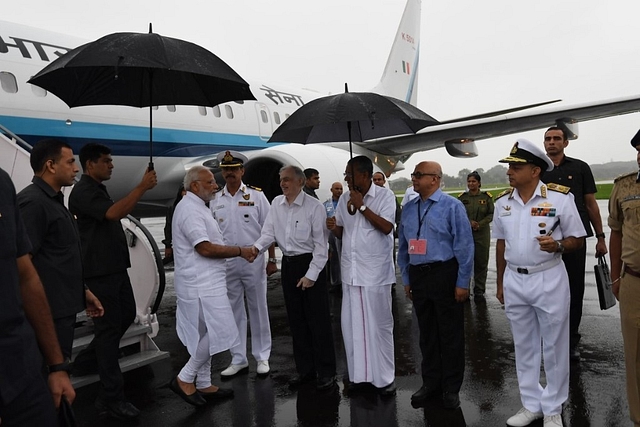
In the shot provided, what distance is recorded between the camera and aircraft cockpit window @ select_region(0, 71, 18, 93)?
245 inches

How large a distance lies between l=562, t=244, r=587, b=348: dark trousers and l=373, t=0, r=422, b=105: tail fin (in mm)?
12028

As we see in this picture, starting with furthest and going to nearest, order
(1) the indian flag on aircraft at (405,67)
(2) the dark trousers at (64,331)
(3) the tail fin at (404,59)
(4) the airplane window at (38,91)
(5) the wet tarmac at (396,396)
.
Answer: (1) the indian flag on aircraft at (405,67), (3) the tail fin at (404,59), (4) the airplane window at (38,91), (5) the wet tarmac at (396,396), (2) the dark trousers at (64,331)

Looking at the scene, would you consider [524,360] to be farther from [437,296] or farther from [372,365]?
[372,365]

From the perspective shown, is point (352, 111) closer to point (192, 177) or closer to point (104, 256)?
point (192, 177)

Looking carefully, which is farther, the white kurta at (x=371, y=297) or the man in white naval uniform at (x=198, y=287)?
the white kurta at (x=371, y=297)

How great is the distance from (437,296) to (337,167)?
4510 mm

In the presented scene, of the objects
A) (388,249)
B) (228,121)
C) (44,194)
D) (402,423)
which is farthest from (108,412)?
(228,121)

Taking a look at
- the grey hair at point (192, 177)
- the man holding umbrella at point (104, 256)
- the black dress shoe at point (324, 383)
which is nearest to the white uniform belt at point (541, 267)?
the black dress shoe at point (324, 383)

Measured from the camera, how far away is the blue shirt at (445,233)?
11.9 ft

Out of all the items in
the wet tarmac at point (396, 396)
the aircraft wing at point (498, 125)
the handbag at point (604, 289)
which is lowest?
the wet tarmac at point (396, 396)

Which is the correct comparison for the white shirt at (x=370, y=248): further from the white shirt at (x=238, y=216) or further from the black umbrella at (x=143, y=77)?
the black umbrella at (x=143, y=77)

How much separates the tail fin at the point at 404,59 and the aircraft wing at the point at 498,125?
4.97 metres

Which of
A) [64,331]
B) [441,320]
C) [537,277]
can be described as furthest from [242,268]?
[537,277]

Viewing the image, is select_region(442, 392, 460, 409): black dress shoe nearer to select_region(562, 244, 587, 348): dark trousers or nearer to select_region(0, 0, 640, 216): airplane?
select_region(562, 244, 587, 348): dark trousers
